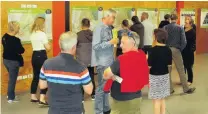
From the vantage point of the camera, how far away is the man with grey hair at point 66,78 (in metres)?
2.75

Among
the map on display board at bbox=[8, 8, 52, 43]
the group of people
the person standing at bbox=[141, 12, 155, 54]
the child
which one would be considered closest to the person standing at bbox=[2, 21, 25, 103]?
the group of people

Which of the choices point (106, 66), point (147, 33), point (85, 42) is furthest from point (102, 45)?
point (147, 33)

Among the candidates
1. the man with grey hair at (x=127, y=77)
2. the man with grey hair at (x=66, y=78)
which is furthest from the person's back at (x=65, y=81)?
the man with grey hair at (x=127, y=77)

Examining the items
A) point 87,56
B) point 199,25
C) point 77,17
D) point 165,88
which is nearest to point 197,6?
point 199,25

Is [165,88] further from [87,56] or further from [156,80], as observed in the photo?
[87,56]

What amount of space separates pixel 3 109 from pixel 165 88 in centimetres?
262

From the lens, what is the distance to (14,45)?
17.2ft

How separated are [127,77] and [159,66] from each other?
1.14 metres

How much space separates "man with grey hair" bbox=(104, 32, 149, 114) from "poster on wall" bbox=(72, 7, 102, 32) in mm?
4007

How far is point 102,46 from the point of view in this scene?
14.2 feet

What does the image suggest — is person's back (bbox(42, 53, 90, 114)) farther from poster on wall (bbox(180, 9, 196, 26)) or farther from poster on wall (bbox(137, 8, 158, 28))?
poster on wall (bbox(180, 9, 196, 26))

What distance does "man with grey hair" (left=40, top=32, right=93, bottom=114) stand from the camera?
275 centimetres

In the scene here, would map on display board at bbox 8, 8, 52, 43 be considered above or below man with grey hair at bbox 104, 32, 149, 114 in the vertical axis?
above

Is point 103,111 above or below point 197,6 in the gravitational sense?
below
